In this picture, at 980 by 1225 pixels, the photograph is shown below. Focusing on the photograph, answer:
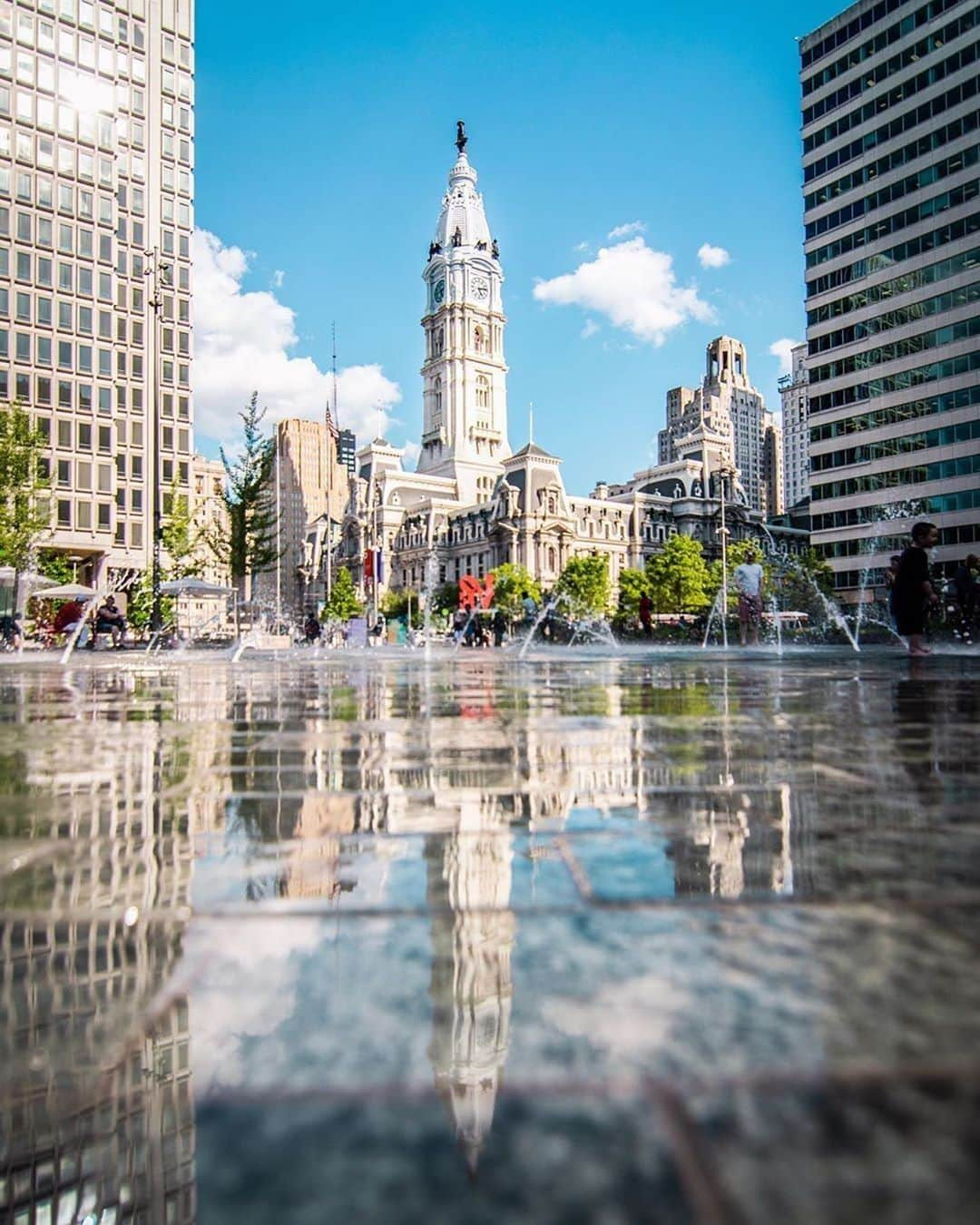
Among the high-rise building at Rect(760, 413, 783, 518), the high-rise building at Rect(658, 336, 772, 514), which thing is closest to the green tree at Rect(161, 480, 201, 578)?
the high-rise building at Rect(658, 336, 772, 514)

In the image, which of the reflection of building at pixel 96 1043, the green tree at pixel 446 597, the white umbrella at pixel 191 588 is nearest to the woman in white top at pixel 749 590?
the reflection of building at pixel 96 1043

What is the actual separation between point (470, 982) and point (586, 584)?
97.8 metres

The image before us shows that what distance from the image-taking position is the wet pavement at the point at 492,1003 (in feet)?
2.97

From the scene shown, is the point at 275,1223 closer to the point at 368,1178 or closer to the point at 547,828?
the point at 368,1178

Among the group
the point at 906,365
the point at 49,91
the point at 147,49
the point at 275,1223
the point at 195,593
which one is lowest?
the point at 275,1223

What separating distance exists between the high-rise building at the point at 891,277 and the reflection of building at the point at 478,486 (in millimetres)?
46783

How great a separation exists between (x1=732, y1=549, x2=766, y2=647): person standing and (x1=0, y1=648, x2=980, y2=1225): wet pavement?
1556 cm

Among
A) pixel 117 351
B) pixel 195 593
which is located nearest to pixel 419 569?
pixel 117 351

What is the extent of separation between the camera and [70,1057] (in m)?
1.19

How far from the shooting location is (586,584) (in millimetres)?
98625

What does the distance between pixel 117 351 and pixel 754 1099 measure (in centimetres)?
6445

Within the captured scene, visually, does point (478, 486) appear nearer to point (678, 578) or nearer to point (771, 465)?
point (678, 578)

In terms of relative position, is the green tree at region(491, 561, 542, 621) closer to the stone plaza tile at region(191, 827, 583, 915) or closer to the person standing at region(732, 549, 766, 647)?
the person standing at region(732, 549, 766, 647)

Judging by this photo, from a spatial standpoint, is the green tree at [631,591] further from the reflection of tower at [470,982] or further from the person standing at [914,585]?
the reflection of tower at [470,982]
